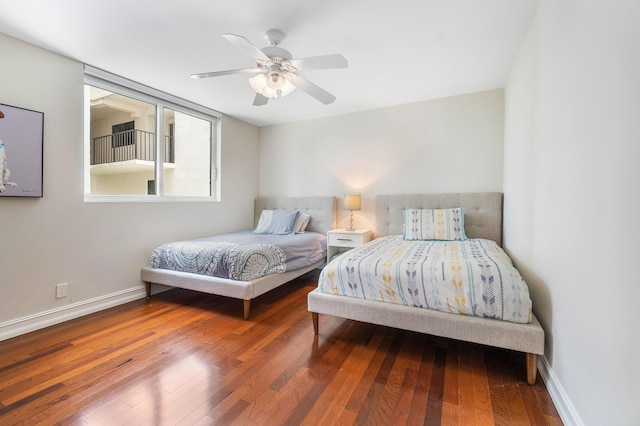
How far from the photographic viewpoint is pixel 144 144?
3.29 meters


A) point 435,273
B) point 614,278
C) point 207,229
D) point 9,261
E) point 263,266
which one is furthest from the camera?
point 207,229

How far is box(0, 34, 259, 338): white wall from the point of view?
225cm

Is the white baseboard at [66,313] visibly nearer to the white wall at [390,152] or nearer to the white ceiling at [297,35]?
the white ceiling at [297,35]

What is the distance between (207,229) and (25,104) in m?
2.14

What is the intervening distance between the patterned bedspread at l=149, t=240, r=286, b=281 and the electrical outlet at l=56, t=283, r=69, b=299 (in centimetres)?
71

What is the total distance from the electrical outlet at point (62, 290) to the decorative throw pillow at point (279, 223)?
2.03 meters

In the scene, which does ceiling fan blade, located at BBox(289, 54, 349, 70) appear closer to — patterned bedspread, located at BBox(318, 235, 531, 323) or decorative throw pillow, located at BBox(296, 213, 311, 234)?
patterned bedspread, located at BBox(318, 235, 531, 323)

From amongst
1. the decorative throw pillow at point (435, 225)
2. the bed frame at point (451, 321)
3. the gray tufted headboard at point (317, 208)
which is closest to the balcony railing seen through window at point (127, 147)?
the gray tufted headboard at point (317, 208)

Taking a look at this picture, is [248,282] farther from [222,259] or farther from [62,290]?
[62,290]

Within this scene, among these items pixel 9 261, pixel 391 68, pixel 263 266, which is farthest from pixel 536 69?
pixel 9 261

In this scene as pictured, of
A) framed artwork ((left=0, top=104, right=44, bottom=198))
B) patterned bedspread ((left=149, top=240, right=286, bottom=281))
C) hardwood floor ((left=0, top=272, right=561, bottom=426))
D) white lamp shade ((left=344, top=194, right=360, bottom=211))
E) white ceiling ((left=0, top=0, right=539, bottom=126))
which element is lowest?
hardwood floor ((left=0, top=272, right=561, bottom=426))

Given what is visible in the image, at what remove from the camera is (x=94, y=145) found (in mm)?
2846

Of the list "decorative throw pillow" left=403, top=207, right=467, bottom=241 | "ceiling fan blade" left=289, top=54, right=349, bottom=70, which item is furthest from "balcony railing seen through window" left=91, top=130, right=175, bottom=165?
"decorative throw pillow" left=403, top=207, right=467, bottom=241

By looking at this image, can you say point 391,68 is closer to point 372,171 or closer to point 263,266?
point 372,171
